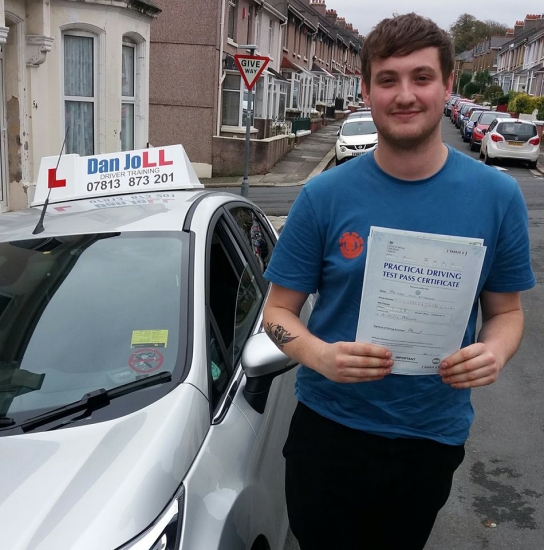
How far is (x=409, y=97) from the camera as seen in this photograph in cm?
181

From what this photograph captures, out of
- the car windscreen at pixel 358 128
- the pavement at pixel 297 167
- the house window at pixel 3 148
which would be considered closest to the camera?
the house window at pixel 3 148

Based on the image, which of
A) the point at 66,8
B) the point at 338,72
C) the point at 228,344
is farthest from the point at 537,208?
the point at 338,72

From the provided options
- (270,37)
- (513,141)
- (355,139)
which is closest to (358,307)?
(355,139)

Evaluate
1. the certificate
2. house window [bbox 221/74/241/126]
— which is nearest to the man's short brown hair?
the certificate

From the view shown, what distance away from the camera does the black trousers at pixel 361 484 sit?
78.9 inches

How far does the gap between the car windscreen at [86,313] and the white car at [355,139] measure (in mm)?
18106

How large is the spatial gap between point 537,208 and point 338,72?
4433 centimetres

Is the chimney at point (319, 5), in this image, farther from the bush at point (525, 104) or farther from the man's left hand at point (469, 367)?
the man's left hand at point (469, 367)

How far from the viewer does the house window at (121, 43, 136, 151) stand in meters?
13.0

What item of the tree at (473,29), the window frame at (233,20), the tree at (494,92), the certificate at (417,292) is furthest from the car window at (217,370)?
the tree at (473,29)

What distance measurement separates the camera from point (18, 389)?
226 centimetres

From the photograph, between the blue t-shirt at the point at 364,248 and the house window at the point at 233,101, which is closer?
the blue t-shirt at the point at 364,248

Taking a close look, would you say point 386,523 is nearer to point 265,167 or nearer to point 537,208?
point 537,208

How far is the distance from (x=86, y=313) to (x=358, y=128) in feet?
68.7
